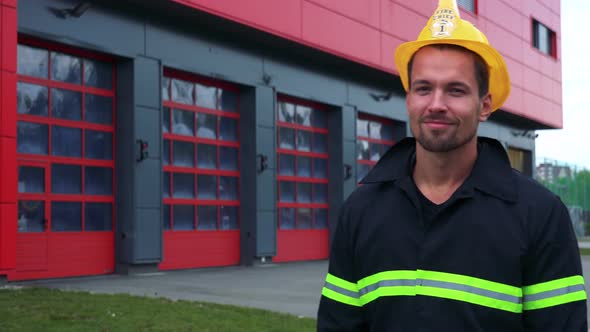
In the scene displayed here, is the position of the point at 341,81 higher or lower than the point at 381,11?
lower

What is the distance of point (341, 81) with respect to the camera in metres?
23.5

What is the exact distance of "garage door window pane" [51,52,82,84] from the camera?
51.2ft

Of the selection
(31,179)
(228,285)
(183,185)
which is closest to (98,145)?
(31,179)

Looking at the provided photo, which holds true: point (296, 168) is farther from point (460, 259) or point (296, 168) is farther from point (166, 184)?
point (460, 259)

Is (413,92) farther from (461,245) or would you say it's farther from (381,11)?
(381,11)

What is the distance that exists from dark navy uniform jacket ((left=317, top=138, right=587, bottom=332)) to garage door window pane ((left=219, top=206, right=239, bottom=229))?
17102 mm

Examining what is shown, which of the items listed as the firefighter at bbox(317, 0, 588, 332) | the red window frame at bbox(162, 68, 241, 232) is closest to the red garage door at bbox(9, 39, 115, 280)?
the red window frame at bbox(162, 68, 241, 232)

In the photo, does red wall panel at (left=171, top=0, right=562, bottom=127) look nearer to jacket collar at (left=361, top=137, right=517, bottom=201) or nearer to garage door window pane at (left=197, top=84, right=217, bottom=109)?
garage door window pane at (left=197, top=84, right=217, bottom=109)

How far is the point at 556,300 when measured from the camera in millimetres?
2404

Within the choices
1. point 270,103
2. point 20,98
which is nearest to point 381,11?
point 270,103

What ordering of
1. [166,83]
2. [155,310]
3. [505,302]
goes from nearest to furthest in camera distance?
[505,302] < [155,310] < [166,83]

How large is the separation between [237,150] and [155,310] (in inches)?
413

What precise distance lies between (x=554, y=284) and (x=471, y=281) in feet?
0.79

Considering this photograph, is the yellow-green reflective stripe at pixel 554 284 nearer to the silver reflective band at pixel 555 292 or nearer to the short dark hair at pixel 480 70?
the silver reflective band at pixel 555 292
